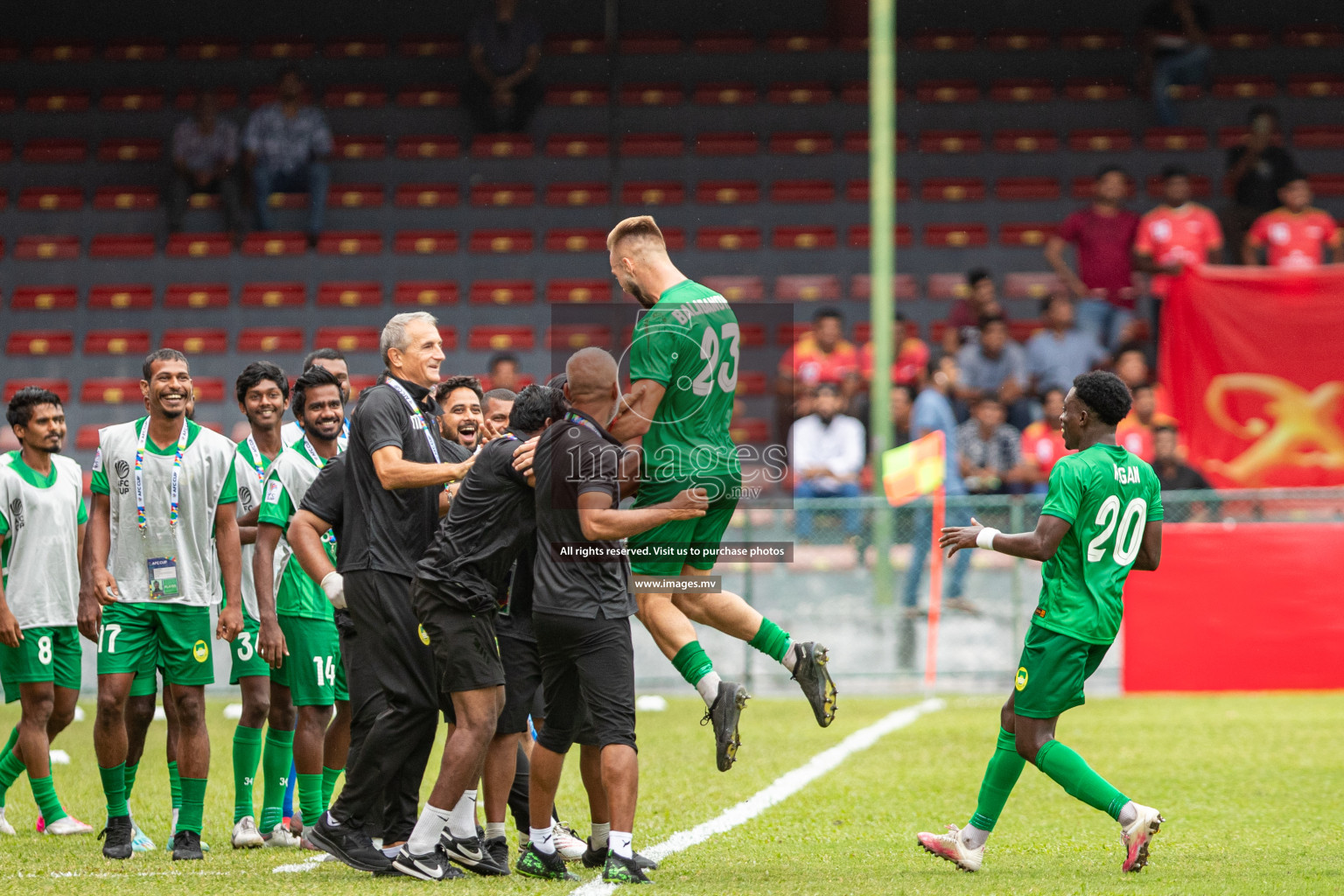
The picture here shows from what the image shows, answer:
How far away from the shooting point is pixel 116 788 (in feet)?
23.5

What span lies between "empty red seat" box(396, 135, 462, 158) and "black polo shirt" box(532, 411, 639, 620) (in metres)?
19.3

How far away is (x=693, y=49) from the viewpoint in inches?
1027

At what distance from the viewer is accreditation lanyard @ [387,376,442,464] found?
667 centimetres

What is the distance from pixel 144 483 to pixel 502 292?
1555cm

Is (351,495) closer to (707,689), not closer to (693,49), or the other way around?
(707,689)

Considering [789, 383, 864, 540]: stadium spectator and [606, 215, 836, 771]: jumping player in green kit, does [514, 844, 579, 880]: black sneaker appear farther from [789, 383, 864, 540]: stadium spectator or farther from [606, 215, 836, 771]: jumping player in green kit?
[789, 383, 864, 540]: stadium spectator

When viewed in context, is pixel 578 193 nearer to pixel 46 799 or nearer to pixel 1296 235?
pixel 1296 235

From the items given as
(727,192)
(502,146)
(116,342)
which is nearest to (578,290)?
(727,192)

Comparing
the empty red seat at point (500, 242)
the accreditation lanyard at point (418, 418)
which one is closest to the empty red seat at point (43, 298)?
the empty red seat at point (500, 242)

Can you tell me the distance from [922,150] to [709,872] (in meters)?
19.4

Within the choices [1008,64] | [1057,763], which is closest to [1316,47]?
[1008,64]

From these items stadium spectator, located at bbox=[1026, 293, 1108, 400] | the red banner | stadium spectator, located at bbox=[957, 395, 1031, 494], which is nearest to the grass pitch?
stadium spectator, located at bbox=[957, 395, 1031, 494]

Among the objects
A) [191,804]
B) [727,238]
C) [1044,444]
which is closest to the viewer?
[191,804]

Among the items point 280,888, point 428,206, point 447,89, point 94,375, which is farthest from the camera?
point 447,89
